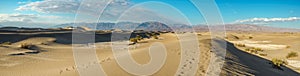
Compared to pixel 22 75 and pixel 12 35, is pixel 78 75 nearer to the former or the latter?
pixel 22 75

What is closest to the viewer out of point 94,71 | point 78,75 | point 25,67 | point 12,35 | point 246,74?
point 78,75

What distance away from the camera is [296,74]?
17672 mm

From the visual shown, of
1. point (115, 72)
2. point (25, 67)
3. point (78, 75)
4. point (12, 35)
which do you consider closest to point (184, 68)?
point (115, 72)

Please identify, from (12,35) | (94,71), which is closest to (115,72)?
(94,71)

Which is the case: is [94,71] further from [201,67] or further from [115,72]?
[201,67]

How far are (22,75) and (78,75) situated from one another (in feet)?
9.56

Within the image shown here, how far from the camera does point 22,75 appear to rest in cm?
1132

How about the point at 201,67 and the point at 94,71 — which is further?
the point at 201,67

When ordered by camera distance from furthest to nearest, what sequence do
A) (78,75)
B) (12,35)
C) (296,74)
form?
(12,35) < (296,74) < (78,75)

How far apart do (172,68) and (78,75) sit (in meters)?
3.49

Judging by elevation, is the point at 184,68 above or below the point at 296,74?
above

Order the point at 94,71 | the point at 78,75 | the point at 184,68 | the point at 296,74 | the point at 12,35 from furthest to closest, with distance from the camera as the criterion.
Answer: the point at 12,35 < the point at 296,74 < the point at 184,68 < the point at 94,71 < the point at 78,75

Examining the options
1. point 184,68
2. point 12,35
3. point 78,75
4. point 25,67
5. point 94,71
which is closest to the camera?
point 78,75

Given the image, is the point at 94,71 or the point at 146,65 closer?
the point at 94,71
